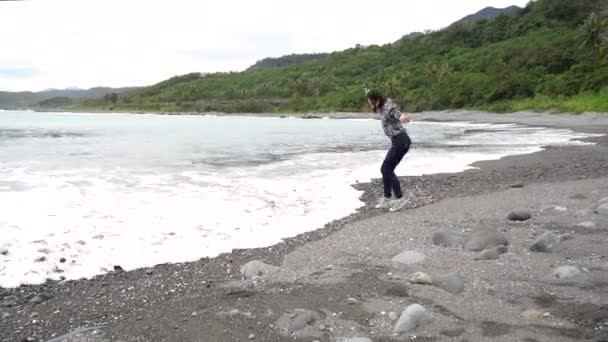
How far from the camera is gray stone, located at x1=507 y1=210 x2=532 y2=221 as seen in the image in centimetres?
805

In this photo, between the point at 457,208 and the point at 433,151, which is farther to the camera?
the point at 433,151

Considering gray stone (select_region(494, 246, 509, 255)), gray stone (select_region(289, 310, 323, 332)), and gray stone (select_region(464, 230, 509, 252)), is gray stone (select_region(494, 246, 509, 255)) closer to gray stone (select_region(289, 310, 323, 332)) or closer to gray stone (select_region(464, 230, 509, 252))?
gray stone (select_region(464, 230, 509, 252))

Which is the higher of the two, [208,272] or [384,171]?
[384,171]

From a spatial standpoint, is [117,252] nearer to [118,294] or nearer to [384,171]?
[118,294]

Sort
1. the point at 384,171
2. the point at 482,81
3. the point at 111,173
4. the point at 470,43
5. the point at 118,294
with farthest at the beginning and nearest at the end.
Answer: the point at 470,43 → the point at 482,81 → the point at 111,173 → the point at 384,171 → the point at 118,294

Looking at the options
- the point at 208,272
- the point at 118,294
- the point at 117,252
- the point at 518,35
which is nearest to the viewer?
the point at 118,294

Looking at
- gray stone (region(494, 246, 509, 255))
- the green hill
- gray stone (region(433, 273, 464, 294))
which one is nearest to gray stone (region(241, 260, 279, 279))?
gray stone (region(433, 273, 464, 294))

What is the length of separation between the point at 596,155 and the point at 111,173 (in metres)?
14.3

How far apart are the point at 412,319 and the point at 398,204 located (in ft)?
17.7

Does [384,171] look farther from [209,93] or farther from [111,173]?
[209,93]

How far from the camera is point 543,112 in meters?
54.8

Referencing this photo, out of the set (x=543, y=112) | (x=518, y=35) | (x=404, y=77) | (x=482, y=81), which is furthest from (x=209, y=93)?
(x=543, y=112)

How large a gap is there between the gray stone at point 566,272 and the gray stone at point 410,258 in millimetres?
1332

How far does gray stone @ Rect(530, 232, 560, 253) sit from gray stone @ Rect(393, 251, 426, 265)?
4.21ft
